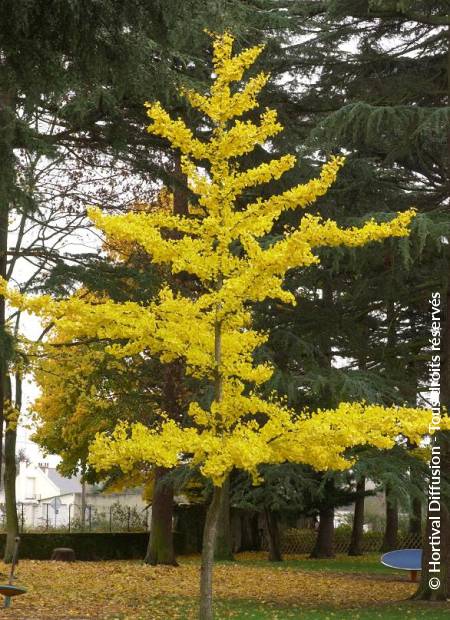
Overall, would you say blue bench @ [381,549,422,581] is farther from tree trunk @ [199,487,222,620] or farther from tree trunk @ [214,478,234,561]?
tree trunk @ [199,487,222,620]

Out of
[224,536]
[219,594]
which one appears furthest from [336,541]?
[219,594]

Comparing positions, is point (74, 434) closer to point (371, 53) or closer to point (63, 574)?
point (63, 574)

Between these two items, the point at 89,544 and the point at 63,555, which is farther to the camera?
the point at 89,544

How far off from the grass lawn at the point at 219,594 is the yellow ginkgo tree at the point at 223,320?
231cm

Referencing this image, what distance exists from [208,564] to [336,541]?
24248mm

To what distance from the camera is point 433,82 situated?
49.9ft

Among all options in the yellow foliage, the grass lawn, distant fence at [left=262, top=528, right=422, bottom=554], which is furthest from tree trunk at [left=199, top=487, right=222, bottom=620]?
distant fence at [left=262, top=528, right=422, bottom=554]

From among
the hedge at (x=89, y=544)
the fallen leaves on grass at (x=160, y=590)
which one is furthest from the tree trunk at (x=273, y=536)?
the hedge at (x=89, y=544)

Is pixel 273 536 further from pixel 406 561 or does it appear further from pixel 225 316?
pixel 225 316

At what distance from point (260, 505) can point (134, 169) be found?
10.4 m

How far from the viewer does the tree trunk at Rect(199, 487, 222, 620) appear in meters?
9.26

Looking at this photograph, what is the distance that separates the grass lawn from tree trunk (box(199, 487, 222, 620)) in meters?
1.55

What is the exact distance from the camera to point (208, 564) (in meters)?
9.55

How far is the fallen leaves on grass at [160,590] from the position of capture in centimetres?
1127
